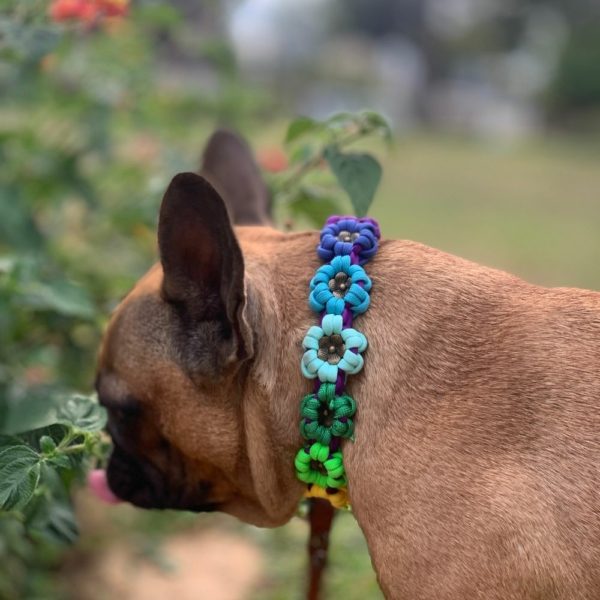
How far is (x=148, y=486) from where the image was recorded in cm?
227

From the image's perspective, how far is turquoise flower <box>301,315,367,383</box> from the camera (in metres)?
1.88

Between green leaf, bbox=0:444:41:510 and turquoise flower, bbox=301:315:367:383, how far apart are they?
579mm

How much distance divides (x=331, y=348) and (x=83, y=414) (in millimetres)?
576

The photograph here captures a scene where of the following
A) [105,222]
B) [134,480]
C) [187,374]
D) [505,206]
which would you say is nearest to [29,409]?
[134,480]

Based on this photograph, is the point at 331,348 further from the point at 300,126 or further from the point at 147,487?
the point at 300,126

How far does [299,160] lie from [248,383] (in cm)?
97

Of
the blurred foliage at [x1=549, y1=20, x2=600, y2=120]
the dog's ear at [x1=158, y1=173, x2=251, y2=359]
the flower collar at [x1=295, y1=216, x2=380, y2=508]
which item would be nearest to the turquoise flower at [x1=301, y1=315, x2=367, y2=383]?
the flower collar at [x1=295, y1=216, x2=380, y2=508]

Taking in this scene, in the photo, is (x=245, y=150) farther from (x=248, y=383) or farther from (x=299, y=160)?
(x=248, y=383)

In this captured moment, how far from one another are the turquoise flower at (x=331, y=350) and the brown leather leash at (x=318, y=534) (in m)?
0.60

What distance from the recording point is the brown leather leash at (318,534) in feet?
7.91

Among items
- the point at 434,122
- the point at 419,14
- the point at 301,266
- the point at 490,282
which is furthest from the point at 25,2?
the point at 419,14

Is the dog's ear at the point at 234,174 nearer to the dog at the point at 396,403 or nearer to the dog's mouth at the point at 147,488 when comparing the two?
the dog at the point at 396,403

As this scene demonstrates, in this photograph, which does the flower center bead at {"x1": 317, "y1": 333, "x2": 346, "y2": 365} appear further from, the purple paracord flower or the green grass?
the green grass

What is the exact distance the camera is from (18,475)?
5.99ft
